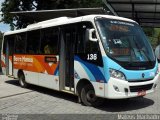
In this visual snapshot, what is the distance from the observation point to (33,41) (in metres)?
13.7

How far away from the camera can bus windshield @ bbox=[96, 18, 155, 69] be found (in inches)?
372

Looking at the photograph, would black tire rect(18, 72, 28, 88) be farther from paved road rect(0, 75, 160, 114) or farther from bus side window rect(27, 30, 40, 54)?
paved road rect(0, 75, 160, 114)

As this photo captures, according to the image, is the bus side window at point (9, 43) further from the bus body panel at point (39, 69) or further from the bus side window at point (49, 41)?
the bus side window at point (49, 41)

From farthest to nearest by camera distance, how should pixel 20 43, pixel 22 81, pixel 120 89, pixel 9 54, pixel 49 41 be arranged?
pixel 9 54 → pixel 20 43 → pixel 22 81 → pixel 49 41 → pixel 120 89

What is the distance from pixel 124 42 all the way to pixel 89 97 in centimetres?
191

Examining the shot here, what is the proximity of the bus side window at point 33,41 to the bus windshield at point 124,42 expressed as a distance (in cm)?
414

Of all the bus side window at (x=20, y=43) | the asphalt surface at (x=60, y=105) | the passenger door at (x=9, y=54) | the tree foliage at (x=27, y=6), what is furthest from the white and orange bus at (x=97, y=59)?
the tree foliage at (x=27, y=6)

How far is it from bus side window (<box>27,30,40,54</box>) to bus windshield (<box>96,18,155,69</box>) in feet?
13.6

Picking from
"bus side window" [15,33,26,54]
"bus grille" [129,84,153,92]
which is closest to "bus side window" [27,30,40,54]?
"bus side window" [15,33,26,54]

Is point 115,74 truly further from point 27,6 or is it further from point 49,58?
point 27,6

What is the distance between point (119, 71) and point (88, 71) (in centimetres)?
110

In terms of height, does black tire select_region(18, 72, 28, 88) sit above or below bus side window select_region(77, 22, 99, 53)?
below

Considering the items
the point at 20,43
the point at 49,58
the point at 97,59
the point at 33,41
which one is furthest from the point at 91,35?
the point at 20,43

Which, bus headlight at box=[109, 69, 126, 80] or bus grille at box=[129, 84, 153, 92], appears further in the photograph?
bus grille at box=[129, 84, 153, 92]
